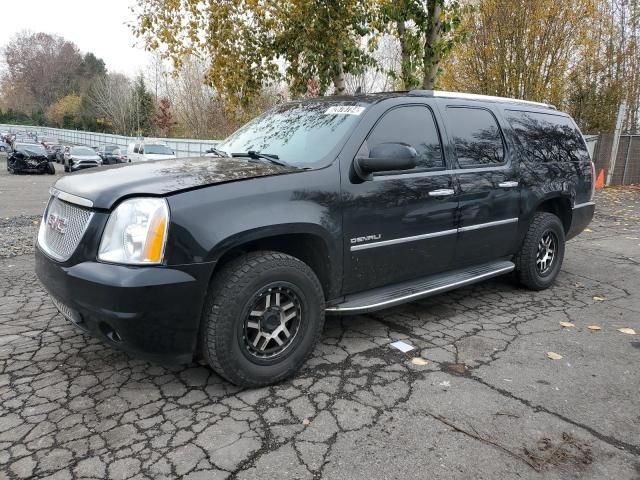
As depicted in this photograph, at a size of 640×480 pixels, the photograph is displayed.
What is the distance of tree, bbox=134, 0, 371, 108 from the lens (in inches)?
343

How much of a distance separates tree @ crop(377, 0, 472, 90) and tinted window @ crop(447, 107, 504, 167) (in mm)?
4414

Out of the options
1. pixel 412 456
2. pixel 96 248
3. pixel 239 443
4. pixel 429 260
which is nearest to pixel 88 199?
pixel 96 248

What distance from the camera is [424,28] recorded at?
28.7 feet

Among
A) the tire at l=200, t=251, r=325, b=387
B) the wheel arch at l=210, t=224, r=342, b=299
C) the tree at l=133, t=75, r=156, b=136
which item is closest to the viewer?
the tire at l=200, t=251, r=325, b=387

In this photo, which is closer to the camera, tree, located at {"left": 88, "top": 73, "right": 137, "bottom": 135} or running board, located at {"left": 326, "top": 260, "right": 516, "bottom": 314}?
running board, located at {"left": 326, "top": 260, "right": 516, "bottom": 314}

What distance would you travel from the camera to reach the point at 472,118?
4457 millimetres

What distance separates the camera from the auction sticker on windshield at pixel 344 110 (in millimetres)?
3721

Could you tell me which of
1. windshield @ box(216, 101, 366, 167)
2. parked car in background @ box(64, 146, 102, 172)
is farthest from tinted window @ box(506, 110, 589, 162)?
parked car in background @ box(64, 146, 102, 172)

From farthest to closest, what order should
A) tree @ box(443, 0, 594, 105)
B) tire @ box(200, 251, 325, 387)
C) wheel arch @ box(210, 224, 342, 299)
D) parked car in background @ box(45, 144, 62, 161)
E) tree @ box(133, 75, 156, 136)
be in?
tree @ box(133, 75, 156, 136) → parked car in background @ box(45, 144, 62, 161) → tree @ box(443, 0, 594, 105) → wheel arch @ box(210, 224, 342, 299) → tire @ box(200, 251, 325, 387)

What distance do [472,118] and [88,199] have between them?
10.9 feet

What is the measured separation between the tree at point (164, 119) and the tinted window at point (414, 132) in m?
45.6

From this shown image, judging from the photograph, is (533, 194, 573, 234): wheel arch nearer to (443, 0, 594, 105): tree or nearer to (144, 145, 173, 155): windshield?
(443, 0, 594, 105): tree

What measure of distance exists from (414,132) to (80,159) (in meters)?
25.7

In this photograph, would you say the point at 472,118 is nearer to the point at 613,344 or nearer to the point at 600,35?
the point at 613,344
